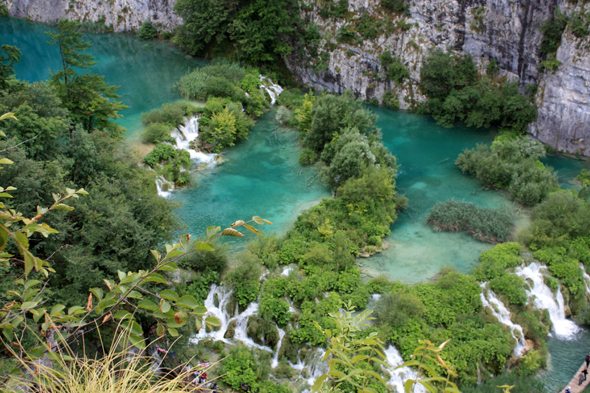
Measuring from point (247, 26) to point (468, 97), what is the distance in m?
13.1

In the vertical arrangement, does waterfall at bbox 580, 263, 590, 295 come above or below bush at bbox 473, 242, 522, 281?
below

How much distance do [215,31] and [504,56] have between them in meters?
16.5

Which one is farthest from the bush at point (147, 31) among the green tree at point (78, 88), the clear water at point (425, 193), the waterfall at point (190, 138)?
the green tree at point (78, 88)

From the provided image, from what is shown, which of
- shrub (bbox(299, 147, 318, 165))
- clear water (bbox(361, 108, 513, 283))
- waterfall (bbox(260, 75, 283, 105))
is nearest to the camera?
clear water (bbox(361, 108, 513, 283))

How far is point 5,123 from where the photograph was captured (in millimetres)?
13242

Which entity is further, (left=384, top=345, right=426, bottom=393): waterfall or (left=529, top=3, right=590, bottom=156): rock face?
(left=529, top=3, right=590, bottom=156): rock face

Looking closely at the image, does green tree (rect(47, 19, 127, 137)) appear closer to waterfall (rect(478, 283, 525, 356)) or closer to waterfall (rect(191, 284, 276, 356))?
waterfall (rect(191, 284, 276, 356))

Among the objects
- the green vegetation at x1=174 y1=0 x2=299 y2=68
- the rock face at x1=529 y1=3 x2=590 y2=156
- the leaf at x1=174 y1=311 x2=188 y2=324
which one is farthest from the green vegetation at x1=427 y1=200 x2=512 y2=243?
the leaf at x1=174 y1=311 x2=188 y2=324

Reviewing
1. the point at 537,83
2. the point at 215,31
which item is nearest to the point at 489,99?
the point at 537,83

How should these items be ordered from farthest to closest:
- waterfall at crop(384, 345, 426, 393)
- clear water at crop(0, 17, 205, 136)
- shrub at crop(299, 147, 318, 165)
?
clear water at crop(0, 17, 205, 136) < shrub at crop(299, 147, 318, 165) < waterfall at crop(384, 345, 426, 393)

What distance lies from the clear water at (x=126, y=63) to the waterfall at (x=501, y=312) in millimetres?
16086

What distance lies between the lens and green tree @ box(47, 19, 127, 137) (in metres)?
16.8

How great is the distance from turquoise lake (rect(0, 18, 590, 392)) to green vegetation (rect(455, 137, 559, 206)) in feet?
1.81

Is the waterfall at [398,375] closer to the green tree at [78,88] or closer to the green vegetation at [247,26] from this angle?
the green tree at [78,88]
